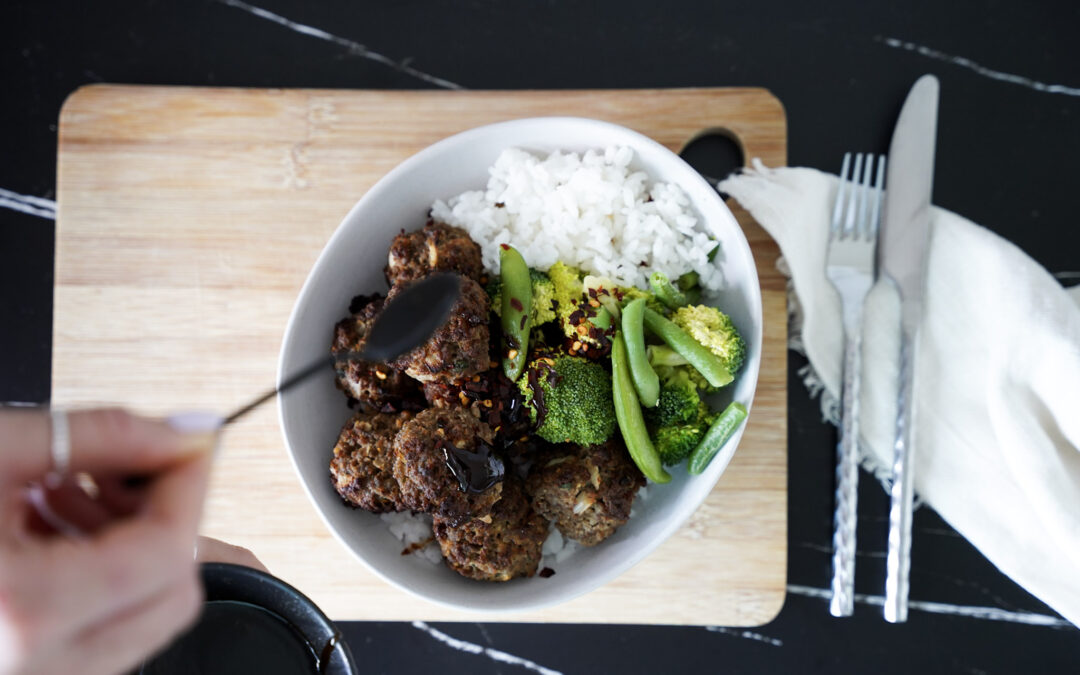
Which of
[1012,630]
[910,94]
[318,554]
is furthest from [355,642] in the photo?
[910,94]

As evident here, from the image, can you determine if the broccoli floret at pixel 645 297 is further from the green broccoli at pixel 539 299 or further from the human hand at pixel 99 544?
the human hand at pixel 99 544

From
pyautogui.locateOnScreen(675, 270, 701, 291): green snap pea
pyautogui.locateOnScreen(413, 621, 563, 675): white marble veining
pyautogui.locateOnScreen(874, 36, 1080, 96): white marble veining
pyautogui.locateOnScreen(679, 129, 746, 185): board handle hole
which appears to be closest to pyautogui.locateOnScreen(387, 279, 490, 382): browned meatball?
pyautogui.locateOnScreen(675, 270, 701, 291): green snap pea

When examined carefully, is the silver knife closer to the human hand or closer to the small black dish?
the small black dish

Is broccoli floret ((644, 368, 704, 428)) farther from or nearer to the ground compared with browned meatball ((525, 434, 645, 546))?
farther from the ground

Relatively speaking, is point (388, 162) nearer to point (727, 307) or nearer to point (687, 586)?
point (727, 307)

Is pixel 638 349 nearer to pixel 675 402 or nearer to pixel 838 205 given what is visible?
pixel 675 402

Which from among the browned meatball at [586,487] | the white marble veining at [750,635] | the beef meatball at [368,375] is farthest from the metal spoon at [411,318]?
the white marble veining at [750,635]
